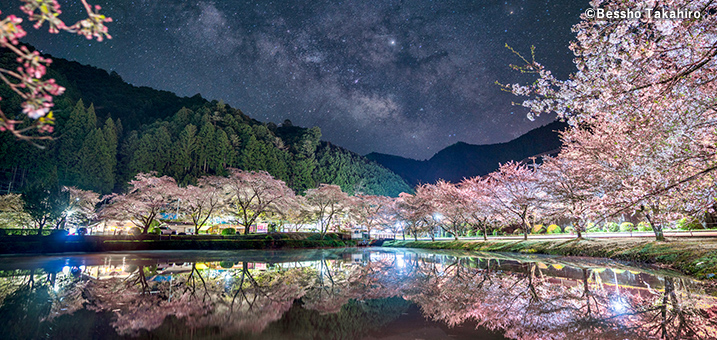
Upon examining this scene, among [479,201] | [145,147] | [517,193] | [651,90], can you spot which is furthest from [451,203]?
[145,147]

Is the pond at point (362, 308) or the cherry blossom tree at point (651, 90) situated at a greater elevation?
the cherry blossom tree at point (651, 90)

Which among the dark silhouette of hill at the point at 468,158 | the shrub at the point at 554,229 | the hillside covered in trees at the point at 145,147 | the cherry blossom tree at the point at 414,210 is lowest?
the shrub at the point at 554,229

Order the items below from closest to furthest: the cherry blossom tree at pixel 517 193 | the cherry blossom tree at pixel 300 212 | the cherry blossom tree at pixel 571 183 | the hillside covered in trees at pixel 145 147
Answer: the cherry blossom tree at pixel 571 183
the cherry blossom tree at pixel 517 193
the cherry blossom tree at pixel 300 212
the hillside covered in trees at pixel 145 147

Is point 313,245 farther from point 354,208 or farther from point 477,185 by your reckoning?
point 477,185

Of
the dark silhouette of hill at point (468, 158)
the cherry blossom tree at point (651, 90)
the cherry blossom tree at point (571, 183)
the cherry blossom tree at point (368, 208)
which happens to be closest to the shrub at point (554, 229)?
the cherry blossom tree at point (571, 183)

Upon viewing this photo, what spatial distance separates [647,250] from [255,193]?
1143 inches

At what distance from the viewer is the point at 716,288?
6.69 metres

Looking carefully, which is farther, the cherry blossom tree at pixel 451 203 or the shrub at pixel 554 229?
the shrub at pixel 554 229

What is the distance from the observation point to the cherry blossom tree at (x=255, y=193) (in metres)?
30.9

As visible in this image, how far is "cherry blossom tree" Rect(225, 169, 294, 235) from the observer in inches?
1216

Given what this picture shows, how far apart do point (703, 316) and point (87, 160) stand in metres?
51.3

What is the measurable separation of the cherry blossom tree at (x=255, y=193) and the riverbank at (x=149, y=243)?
9.88 feet

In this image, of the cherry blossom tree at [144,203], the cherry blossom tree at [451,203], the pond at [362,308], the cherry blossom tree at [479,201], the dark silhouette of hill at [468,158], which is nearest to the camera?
the pond at [362,308]

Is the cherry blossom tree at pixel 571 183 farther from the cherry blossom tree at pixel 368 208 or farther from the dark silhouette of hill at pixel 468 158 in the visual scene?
the dark silhouette of hill at pixel 468 158
